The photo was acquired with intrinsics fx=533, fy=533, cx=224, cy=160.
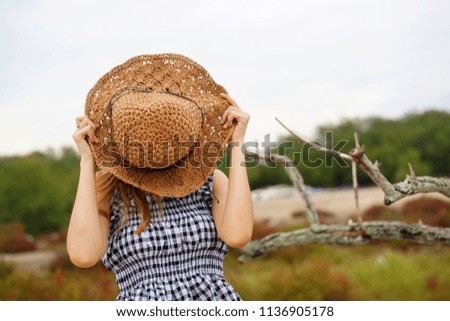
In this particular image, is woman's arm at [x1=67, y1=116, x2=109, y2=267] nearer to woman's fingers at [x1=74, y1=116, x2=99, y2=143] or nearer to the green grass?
woman's fingers at [x1=74, y1=116, x2=99, y2=143]

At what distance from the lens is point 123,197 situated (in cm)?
151

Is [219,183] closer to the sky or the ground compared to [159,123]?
closer to the ground

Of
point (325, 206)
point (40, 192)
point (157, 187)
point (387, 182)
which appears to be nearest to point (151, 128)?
point (157, 187)

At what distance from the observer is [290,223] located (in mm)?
5727

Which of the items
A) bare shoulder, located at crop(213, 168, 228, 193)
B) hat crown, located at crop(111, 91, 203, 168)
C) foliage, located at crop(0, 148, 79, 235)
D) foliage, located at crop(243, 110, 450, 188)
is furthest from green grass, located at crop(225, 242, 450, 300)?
hat crown, located at crop(111, 91, 203, 168)

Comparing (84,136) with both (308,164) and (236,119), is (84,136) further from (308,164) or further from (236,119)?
(308,164)

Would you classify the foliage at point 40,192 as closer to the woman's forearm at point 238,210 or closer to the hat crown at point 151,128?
the hat crown at point 151,128

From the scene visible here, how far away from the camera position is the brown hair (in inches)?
57.6

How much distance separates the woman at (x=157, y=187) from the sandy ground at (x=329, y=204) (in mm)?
3433

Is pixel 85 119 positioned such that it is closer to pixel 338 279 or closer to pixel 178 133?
pixel 178 133

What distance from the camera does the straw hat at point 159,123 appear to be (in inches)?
57.2

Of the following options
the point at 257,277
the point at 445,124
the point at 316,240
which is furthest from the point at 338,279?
the point at 316,240

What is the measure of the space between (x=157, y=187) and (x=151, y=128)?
0.17 meters
